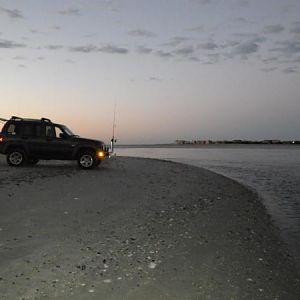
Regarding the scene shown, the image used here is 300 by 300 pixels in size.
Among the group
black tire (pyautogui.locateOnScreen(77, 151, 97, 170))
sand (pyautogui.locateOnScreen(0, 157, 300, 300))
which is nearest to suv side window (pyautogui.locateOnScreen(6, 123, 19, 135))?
black tire (pyautogui.locateOnScreen(77, 151, 97, 170))

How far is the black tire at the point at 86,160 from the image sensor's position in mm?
19859

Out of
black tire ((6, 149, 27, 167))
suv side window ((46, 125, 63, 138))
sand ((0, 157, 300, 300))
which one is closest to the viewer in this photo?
sand ((0, 157, 300, 300))

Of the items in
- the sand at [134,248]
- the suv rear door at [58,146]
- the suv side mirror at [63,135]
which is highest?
the suv side mirror at [63,135]

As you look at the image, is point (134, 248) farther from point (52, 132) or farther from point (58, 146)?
point (52, 132)

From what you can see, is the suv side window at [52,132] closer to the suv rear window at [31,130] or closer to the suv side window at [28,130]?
the suv rear window at [31,130]

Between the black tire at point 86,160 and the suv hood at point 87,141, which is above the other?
the suv hood at point 87,141

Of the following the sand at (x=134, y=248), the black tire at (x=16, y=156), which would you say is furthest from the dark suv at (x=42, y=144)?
the sand at (x=134, y=248)

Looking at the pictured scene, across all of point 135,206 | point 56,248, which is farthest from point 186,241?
point 135,206

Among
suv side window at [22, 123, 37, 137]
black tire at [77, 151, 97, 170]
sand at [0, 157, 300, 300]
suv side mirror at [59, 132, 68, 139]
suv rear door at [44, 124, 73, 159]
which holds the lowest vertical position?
sand at [0, 157, 300, 300]

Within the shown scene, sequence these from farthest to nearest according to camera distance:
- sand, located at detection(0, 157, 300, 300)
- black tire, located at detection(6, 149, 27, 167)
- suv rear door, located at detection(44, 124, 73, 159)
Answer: suv rear door, located at detection(44, 124, 73, 159) < black tire, located at detection(6, 149, 27, 167) < sand, located at detection(0, 157, 300, 300)

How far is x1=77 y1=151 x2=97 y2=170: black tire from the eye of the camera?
19.9m

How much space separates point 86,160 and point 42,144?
6.72 feet

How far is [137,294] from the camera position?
518 centimetres

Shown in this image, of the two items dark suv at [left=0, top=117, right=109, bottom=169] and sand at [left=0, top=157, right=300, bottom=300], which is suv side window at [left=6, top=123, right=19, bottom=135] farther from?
sand at [left=0, top=157, right=300, bottom=300]
